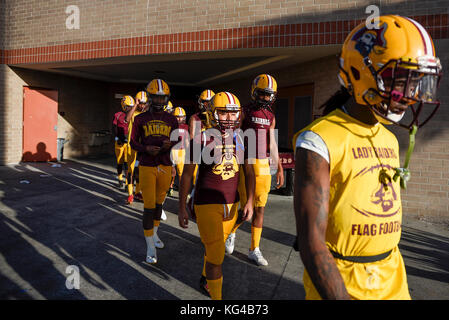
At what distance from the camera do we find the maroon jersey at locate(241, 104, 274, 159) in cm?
463

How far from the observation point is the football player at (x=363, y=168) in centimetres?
133

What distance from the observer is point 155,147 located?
455 cm

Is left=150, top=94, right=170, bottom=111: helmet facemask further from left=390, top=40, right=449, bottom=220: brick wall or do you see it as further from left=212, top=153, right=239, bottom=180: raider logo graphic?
left=390, top=40, right=449, bottom=220: brick wall

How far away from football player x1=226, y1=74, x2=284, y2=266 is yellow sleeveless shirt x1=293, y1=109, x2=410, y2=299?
2.87 m

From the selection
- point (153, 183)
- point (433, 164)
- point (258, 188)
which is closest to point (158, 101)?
point (153, 183)

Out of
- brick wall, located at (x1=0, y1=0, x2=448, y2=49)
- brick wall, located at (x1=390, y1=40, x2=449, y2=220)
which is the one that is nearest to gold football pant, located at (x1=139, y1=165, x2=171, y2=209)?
brick wall, located at (x1=390, y1=40, x2=449, y2=220)

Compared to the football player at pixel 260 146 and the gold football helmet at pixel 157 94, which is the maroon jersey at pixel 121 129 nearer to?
the gold football helmet at pixel 157 94

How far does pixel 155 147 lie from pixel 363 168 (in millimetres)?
3510

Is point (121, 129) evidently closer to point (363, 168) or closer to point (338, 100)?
point (338, 100)

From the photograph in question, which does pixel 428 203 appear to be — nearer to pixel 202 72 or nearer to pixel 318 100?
pixel 318 100

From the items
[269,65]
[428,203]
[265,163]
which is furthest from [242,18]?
[428,203]

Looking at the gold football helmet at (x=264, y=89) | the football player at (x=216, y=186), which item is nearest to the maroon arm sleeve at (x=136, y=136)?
the football player at (x=216, y=186)
